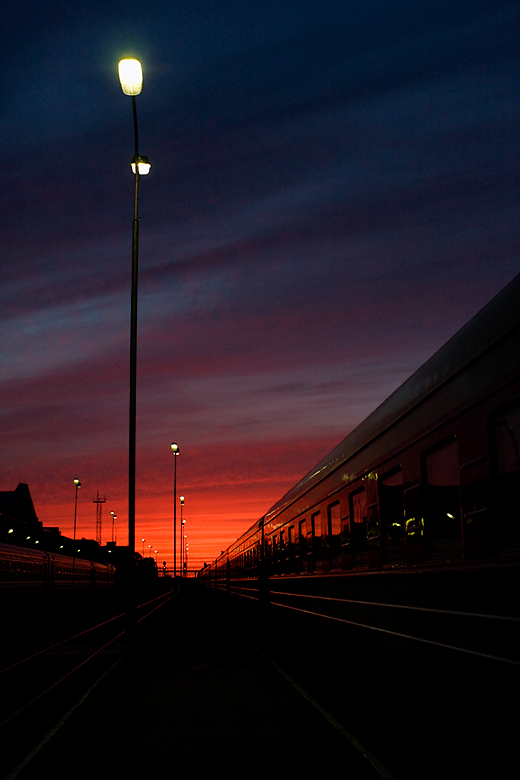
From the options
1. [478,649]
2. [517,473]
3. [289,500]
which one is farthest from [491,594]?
[289,500]

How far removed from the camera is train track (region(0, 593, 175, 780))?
729 cm

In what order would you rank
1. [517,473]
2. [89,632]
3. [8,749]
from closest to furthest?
[517,473] < [8,749] < [89,632]

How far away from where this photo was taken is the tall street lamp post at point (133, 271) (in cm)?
923

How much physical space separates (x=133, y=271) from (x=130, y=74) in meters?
2.78

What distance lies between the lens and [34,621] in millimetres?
27688

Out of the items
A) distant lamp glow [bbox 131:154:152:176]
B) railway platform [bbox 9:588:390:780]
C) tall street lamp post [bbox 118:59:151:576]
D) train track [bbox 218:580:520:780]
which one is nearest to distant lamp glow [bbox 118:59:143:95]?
tall street lamp post [bbox 118:59:151:576]

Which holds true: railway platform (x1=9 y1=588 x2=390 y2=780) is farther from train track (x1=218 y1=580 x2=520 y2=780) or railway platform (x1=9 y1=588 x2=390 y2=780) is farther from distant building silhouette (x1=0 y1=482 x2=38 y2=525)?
distant building silhouette (x1=0 y1=482 x2=38 y2=525)

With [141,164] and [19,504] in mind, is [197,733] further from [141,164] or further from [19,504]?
[19,504]

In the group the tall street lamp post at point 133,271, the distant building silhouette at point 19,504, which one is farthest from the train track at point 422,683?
the distant building silhouette at point 19,504

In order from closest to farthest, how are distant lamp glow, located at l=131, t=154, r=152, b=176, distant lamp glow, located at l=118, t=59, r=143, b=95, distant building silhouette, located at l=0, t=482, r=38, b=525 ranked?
distant lamp glow, located at l=118, t=59, r=143, b=95, distant lamp glow, located at l=131, t=154, r=152, b=176, distant building silhouette, located at l=0, t=482, r=38, b=525

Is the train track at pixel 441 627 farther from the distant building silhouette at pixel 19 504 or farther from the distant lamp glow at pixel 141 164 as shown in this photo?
the distant building silhouette at pixel 19 504

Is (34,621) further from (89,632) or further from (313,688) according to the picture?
(313,688)

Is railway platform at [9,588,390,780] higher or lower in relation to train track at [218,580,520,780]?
lower

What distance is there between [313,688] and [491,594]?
523 cm
